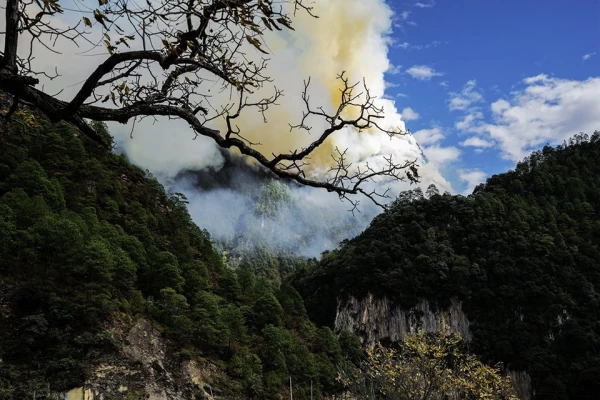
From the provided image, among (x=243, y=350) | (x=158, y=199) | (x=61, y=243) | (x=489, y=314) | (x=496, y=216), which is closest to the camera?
(x=61, y=243)

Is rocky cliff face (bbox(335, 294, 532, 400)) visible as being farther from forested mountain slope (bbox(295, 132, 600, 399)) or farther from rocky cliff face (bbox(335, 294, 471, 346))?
forested mountain slope (bbox(295, 132, 600, 399))

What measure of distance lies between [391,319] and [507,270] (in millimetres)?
19110

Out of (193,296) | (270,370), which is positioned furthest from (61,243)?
(270,370)

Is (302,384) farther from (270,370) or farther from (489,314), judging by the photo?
(489,314)

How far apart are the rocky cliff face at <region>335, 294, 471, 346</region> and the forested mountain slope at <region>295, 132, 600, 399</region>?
134cm

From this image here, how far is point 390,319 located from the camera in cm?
6806

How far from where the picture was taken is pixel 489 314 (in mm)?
65438

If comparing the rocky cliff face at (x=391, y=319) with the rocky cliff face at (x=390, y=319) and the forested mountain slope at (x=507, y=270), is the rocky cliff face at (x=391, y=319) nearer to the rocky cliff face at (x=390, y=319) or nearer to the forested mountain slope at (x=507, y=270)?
the rocky cliff face at (x=390, y=319)

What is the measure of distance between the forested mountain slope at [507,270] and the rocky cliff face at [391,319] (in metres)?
1.31

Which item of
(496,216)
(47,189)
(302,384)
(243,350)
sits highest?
(496,216)

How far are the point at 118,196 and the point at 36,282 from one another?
17127mm

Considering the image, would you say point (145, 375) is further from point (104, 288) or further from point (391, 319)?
point (391, 319)

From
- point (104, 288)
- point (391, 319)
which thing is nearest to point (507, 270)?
point (391, 319)

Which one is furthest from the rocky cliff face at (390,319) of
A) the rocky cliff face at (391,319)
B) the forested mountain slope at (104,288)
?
the forested mountain slope at (104,288)
